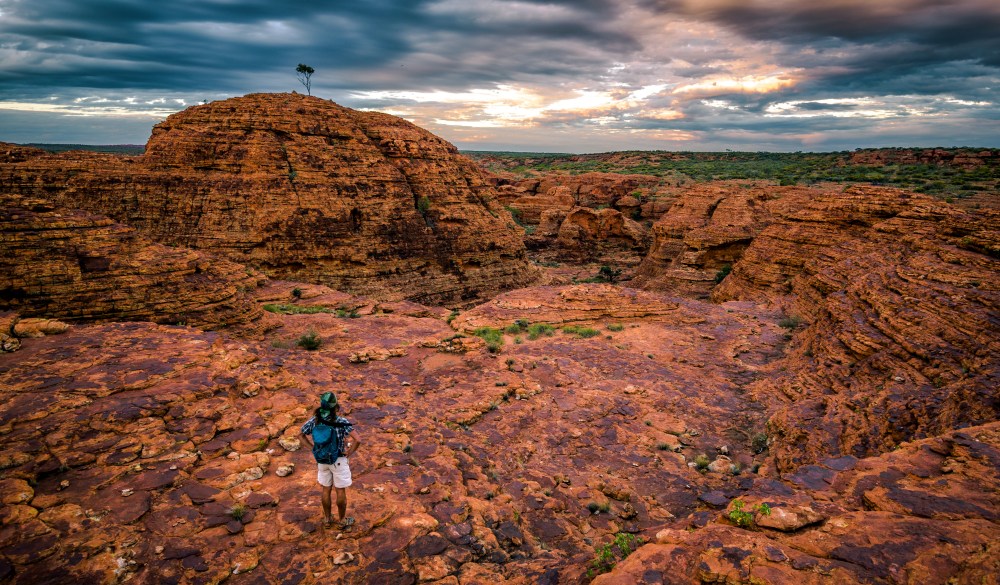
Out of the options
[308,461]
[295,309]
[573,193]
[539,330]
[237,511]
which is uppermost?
[573,193]

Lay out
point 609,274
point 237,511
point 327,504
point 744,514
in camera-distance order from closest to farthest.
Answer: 1. point 744,514
2. point 237,511
3. point 327,504
4. point 609,274

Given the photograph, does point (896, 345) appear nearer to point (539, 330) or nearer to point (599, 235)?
point (539, 330)

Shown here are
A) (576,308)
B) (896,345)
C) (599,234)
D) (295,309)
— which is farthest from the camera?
(599,234)

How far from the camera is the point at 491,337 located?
15.0 metres

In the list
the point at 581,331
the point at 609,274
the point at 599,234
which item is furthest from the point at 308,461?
the point at 599,234

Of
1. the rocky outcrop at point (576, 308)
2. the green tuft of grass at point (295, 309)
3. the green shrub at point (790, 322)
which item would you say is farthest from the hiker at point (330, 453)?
the green shrub at point (790, 322)

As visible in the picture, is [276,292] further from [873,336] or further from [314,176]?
[873,336]

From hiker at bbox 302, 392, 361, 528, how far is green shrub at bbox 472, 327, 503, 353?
8412 millimetres

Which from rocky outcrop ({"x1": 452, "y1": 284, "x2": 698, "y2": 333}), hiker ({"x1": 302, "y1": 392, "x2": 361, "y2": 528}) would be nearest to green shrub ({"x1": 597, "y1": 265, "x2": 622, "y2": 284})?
rocky outcrop ({"x1": 452, "y1": 284, "x2": 698, "y2": 333})

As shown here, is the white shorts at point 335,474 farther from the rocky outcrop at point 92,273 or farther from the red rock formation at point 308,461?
the rocky outcrop at point 92,273

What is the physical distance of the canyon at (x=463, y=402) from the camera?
4125mm

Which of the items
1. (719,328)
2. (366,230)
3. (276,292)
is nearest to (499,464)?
(719,328)

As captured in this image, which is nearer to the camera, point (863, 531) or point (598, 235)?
point (863, 531)

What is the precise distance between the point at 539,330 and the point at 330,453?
1152 centimetres
